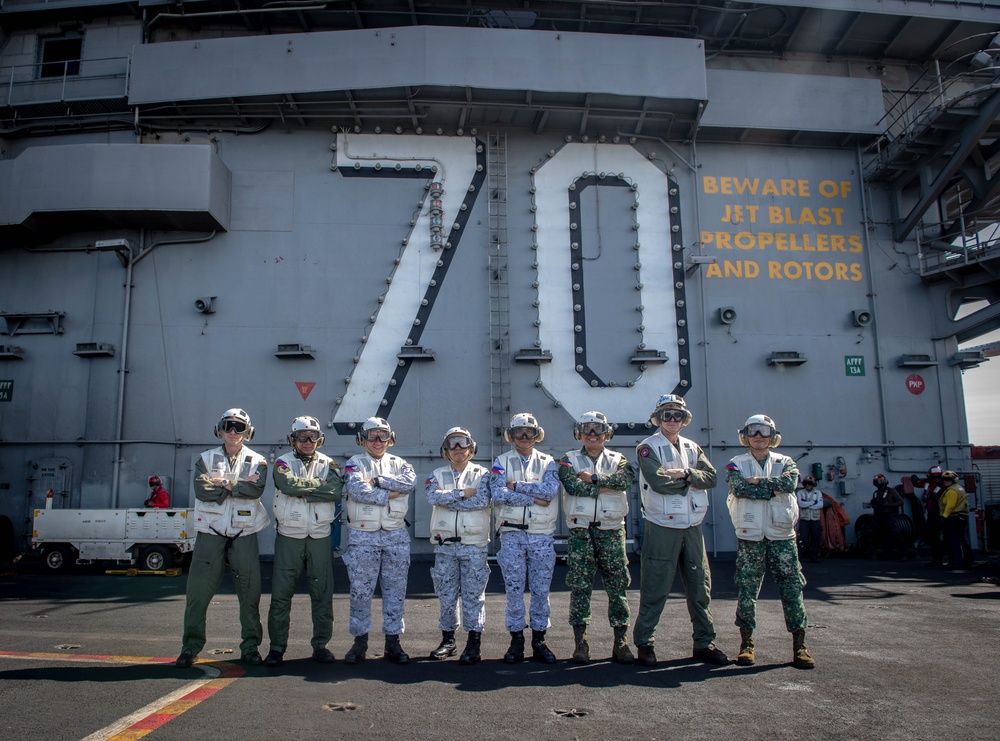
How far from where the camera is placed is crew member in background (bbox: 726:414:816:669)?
5.92 meters

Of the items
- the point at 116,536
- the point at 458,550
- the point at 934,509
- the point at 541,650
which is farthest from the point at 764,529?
the point at 116,536

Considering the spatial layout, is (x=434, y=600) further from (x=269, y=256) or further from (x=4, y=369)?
(x=4, y=369)

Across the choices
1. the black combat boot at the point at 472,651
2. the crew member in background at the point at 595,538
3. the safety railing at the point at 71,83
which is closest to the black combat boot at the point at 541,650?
the crew member in background at the point at 595,538

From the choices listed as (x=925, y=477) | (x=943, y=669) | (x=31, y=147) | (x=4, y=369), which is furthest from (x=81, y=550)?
(x=925, y=477)

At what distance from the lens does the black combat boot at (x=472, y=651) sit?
5891 mm

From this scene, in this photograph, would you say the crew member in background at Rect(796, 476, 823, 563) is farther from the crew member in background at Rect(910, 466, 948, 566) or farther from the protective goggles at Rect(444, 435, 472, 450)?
the protective goggles at Rect(444, 435, 472, 450)

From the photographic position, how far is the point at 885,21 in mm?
14367

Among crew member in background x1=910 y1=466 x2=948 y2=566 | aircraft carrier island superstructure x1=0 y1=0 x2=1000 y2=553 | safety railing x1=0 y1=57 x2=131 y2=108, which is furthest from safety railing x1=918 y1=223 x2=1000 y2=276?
safety railing x1=0 y1=57 x2=131 y2=108

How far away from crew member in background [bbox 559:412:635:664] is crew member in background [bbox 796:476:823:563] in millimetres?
8089

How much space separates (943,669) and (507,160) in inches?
436

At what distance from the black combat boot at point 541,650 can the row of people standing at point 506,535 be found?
0.01 metres

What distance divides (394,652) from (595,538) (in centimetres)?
196

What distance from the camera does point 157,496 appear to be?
12.2 meters

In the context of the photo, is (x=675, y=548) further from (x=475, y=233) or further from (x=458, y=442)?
(x=475, y=233)
